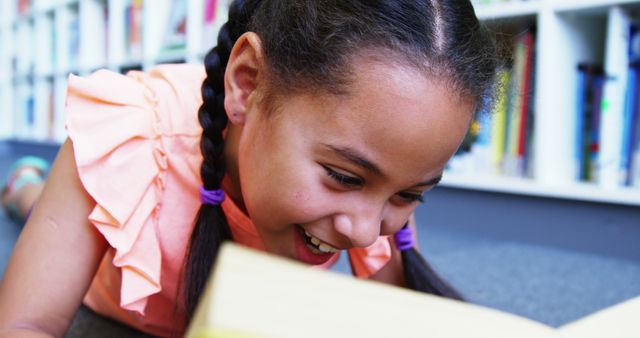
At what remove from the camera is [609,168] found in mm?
1277

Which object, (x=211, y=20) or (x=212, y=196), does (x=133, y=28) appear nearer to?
(x=211, y=20)

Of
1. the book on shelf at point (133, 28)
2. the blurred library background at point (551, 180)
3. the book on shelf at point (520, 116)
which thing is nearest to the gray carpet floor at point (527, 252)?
the blurred library background at point (551, 180)

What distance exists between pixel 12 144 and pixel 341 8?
341 centimetres

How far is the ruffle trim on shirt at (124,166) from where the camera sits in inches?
25.3

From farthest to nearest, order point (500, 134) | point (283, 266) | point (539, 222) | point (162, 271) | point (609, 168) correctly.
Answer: point (500, 134)
point (539, 222)
point (609, 168)
point (162, 271)
point (283, 266)

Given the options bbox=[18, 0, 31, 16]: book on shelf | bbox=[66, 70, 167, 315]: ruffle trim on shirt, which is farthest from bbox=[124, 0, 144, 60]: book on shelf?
bbox=[66, 70, 167, 315]: ruffle trim on shirt

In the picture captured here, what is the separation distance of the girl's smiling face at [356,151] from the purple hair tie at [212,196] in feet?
0.37

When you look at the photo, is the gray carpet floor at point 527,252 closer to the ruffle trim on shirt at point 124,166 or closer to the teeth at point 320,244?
the ruffle trim on shirt at point 124,166

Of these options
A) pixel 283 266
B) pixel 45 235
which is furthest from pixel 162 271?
pixel 283 266

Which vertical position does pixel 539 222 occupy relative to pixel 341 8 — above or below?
below

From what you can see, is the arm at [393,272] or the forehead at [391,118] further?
the arm at [393,272]

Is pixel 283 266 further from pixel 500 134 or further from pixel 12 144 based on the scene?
pixel 12 144

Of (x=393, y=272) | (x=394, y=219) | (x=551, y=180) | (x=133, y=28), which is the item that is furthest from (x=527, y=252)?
(x=133, y=28)

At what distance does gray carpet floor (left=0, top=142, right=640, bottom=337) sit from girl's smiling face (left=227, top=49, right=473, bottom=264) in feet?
1.41
